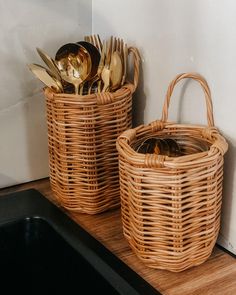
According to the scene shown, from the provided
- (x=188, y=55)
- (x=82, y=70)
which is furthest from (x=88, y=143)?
(x=188, y=55)

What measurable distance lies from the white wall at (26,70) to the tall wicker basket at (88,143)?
0.15 m

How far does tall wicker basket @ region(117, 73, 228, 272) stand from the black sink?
0.31 ft

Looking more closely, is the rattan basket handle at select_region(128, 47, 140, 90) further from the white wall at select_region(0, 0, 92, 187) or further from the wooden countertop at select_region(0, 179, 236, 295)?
the wooden countertop at select_region(0, 179, 236, 295)

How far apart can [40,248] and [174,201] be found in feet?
1.24

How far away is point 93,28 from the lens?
46.6 inches

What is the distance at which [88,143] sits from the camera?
0.96m

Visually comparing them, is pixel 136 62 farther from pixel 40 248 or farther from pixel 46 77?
pixel 40 248

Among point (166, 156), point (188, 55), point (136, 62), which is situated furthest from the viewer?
point (136, 62)

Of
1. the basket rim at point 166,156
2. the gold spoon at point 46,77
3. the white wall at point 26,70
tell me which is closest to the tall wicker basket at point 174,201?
the basket rim at point 166,156

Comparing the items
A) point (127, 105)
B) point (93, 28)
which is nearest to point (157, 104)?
point (127, 105)

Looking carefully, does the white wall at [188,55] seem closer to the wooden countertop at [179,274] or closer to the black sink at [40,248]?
the wooden countertop at [179,274]

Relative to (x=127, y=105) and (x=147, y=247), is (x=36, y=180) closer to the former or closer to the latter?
(x=127, y=105)

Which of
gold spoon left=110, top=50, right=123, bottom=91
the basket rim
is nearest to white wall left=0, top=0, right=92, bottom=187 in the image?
gold spoon left=110, top=50, right=123, bottom=91

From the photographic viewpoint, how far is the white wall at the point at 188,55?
2.70 ft
